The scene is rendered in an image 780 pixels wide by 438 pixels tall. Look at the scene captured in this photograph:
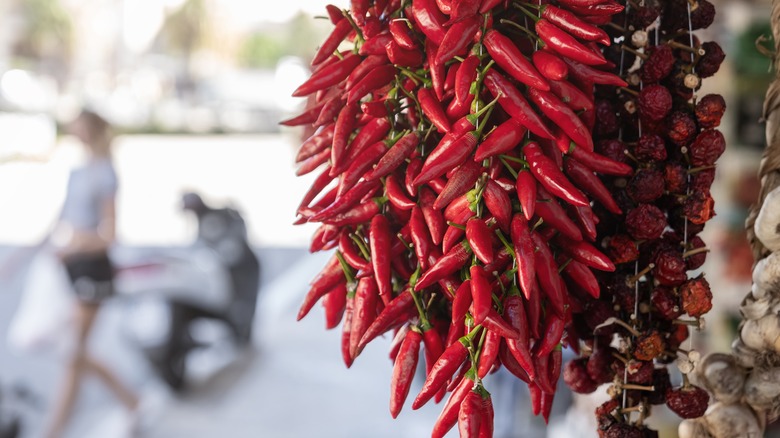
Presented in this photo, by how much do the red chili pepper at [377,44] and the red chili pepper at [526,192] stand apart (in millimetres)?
298

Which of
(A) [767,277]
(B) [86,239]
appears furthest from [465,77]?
(B) [86,239]

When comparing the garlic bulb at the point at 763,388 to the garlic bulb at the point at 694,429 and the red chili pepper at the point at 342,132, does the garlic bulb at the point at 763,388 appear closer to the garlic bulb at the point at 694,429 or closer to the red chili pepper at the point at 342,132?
the garlic bulb at the point at 694,429

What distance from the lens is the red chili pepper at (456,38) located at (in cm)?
109

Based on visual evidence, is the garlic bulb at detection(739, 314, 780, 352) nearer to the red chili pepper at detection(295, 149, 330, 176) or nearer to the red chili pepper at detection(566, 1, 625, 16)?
the red chili pepper at detection(566, 1, 625, 16)

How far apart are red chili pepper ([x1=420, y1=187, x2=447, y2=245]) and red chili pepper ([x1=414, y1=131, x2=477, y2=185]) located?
0.19 feet

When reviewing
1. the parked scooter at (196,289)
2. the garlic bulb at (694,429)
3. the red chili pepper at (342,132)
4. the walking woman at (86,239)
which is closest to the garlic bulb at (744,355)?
the garlic bulb at (694,429)

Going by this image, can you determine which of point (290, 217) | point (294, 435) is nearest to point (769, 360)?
point (294, 435)

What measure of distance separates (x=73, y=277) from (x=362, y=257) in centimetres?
322

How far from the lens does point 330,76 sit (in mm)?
1276

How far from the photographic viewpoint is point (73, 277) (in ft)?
13.2

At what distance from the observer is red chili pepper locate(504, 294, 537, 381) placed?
3.52 feet

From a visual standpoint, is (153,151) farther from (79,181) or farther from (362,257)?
(362,257)

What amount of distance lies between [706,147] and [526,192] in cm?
31

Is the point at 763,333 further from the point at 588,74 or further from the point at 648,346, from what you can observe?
the point at 588,74
